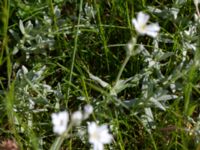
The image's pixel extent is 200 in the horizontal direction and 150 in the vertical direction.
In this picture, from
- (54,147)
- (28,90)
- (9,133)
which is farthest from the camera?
(28,90)

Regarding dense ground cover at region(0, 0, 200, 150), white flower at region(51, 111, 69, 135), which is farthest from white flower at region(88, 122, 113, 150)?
dense ground cover at region(0, 0, 200, 150)

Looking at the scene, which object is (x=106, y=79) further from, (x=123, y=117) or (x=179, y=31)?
(x=179, y=31)

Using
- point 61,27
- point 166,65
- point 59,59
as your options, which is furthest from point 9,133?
point 166,65

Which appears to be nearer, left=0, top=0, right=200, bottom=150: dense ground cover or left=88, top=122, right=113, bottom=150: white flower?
left=88, top=122, right=113, bottom=150: white flower

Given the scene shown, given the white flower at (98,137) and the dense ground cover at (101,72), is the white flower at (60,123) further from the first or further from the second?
the dense ground cover at (101,72)

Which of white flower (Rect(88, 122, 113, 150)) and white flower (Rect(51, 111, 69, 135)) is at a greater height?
white flower (Rect(51, 111, 69, 135))

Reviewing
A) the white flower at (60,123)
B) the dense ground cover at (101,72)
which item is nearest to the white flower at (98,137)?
the white flower at (60,123)

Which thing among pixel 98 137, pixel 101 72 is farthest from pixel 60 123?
pixel 101 72

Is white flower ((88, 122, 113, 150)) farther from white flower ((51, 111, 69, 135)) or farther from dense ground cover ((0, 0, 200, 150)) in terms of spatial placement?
dense ground cover ((0, 0, 200, 150))
